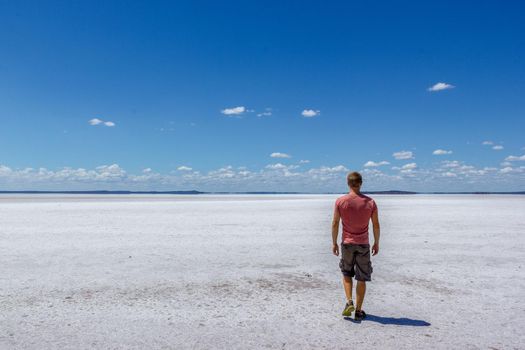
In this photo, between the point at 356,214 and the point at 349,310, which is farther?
the point at 349,310

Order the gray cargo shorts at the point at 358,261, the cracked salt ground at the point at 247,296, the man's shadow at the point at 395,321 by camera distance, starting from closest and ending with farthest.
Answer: the cracked salt ground at the point at 247,296
the man's shadow at the point at 395,321
the gray cargo shorts at the point at 358,261

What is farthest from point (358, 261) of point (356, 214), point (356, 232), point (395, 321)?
point (395, 321)

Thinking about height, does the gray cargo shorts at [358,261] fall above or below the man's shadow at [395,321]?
above

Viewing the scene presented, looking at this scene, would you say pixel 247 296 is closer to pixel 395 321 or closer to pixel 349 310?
pixel 349 310

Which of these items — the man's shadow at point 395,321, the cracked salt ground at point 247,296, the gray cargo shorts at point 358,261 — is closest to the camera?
the cracked salt ground at point 247,296

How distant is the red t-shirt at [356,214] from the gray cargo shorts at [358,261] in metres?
0.10

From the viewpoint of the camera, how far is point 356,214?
573 centimetres

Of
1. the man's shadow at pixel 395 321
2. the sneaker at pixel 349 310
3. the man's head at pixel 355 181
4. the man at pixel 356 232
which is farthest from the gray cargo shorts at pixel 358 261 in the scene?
the man's head at pixel 355 181

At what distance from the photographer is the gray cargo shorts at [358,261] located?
18.9 feet

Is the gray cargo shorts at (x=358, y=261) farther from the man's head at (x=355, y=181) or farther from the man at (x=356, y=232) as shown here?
the man's head at (x=355, y=181)

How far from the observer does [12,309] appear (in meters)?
6.27

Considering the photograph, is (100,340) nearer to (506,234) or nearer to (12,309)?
(12,309)

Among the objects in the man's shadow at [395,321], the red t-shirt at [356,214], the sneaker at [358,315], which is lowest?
the man's shadow at [395,321]

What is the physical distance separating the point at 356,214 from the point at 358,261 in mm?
715
